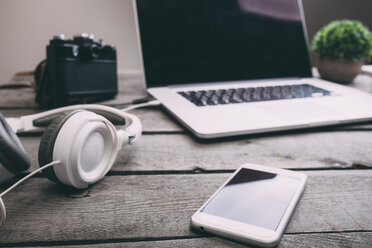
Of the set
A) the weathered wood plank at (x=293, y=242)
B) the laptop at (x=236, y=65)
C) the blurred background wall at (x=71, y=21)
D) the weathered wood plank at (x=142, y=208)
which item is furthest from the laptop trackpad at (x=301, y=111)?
the blurred background wall at (x=71, y=21)

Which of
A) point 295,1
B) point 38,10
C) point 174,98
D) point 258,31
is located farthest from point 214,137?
point 38,10

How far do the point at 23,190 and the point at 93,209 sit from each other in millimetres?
98

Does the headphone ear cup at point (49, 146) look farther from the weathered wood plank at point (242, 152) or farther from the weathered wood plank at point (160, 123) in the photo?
the weathered wood plank at point (160, 123)

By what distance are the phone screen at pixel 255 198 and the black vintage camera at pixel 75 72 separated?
1.48ft

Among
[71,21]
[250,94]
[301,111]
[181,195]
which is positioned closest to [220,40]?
[250,94]

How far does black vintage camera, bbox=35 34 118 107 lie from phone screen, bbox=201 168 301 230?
451 mm

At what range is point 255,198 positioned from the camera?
1.10 ft

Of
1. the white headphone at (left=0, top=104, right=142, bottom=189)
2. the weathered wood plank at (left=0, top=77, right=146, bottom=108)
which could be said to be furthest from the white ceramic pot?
the white headphone at (left=0, top=104, right=142, bottom=189)

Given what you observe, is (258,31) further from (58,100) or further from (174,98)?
(58,100)

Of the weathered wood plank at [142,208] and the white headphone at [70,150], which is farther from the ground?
the white headphone at [70,150]

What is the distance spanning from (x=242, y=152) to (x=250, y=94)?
271 millimetres

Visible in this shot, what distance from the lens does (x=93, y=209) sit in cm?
33

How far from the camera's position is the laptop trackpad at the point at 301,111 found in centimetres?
58

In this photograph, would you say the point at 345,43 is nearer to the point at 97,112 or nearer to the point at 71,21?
the point at 97,112
